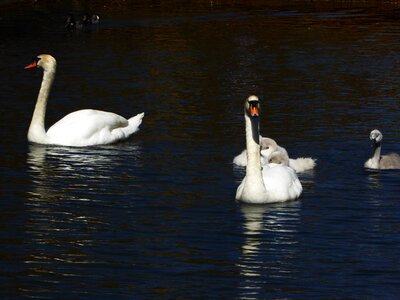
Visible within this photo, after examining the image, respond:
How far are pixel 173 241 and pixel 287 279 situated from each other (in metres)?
2.07

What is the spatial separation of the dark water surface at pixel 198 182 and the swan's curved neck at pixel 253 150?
49 cm

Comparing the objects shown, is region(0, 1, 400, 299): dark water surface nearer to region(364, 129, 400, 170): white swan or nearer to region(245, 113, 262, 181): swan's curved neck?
region(364, 129, 400, 170): white swan

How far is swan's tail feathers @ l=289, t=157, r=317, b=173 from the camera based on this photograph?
61.7 ft

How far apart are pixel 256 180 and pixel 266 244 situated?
6.58 ft

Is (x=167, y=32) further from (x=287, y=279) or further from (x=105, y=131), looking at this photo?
(x=287, y=279)

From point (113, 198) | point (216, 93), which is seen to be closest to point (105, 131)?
point (113, 198)

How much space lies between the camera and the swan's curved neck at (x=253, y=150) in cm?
1642

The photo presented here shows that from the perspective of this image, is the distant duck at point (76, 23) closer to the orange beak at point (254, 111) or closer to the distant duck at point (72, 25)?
the distant duck at point (72, 25)

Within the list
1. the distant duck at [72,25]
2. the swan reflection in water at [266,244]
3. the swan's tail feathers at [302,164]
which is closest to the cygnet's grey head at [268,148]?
the swan's tail feathers at [302,164]

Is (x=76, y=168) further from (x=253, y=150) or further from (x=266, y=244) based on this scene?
(x=266, y=244)

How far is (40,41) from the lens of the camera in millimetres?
40094

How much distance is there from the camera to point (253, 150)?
16.6 metres

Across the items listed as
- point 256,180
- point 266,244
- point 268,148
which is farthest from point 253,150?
point 268,148

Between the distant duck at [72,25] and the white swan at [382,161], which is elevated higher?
the distant duck at [72,25]
